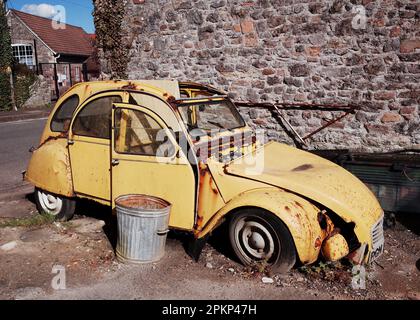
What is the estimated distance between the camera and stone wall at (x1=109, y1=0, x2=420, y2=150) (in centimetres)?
729

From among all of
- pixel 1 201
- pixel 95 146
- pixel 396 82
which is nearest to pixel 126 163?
pixel 95 146

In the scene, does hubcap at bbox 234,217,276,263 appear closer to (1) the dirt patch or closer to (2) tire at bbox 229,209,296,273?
(2) tire at bbox 229,209,296,273

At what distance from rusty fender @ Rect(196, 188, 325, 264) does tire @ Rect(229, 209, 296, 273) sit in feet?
0.27

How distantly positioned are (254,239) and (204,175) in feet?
2.74

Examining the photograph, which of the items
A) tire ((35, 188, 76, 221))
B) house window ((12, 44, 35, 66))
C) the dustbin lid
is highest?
house window ((12, 44, 35, 66))

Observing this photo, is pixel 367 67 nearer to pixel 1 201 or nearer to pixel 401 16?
pixel 401 16

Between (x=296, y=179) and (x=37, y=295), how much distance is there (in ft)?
8.96

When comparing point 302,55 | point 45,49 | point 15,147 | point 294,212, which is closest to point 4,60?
point 45,49

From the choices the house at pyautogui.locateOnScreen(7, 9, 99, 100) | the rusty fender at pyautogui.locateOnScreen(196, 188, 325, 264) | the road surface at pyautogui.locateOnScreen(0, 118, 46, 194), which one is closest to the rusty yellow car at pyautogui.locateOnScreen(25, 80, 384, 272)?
the rusty fender at pyautogui.locateOnScreen(196, 188, 325, 264)

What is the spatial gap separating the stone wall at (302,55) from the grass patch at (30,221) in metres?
4.65

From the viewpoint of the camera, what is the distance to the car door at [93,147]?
16.6 ft

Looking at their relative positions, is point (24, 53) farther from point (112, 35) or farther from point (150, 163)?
point (150, 163)

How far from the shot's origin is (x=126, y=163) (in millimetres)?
4805

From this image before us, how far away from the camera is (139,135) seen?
4809 millimetres
